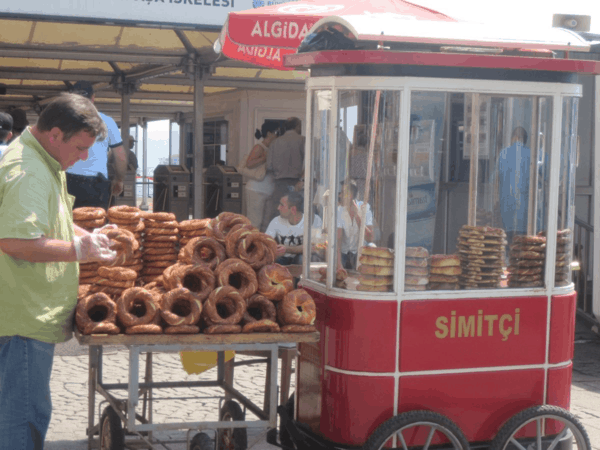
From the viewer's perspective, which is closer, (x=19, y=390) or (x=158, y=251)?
(x=19, y=390)

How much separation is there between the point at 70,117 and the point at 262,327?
3.95ft

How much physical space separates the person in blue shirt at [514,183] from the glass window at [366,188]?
2.17 ft

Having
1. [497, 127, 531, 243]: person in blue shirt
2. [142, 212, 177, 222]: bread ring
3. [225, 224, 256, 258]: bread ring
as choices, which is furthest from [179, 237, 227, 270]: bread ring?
[497, 127, 531, 243]: person in blue shirt

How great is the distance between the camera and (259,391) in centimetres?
598

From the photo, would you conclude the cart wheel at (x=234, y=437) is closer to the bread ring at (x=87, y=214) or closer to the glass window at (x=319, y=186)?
the glass window at (x=319, y=186)

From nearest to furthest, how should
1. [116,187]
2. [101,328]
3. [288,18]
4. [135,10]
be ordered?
[101,328] → [288,18] → [116,187] → [135,10]

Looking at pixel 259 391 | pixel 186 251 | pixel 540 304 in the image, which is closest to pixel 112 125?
pixel 259 391

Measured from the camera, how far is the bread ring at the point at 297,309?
12.4 ft

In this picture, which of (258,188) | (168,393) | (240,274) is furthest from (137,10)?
(240,274)

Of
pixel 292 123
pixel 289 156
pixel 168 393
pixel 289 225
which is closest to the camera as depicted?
pixel 168 393

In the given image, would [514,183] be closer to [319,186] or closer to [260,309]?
[319,186]

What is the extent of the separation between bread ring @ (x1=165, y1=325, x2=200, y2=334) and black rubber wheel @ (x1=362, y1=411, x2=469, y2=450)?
2.98ft

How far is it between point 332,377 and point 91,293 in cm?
116

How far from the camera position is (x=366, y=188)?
394cm
